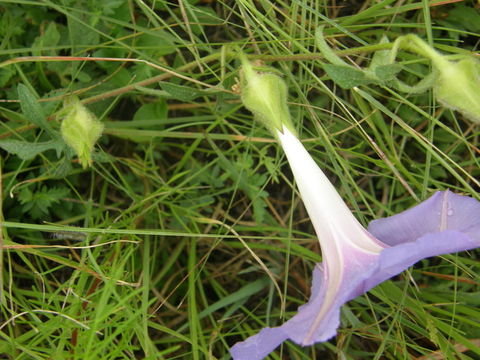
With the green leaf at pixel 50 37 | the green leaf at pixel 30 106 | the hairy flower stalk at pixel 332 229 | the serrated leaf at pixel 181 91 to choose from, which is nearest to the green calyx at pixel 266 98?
the hairy flower stalk at pixel 332 229

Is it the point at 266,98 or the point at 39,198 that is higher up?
the point at 266,98

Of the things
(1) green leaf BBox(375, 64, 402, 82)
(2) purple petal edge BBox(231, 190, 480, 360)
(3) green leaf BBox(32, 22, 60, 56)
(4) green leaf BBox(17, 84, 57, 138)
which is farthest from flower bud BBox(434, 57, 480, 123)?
(3) green leaf BBox(32, 22, 60, 56)

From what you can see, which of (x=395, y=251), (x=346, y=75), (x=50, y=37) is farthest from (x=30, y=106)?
(x=395, y=251)

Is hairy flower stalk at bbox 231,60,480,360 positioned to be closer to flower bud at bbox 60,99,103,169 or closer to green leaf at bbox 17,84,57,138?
flower bud at bbox 60,99,103,169

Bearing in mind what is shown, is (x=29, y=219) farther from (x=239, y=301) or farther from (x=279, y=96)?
(x=279, y=96)

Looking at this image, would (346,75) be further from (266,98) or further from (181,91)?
(181,91)

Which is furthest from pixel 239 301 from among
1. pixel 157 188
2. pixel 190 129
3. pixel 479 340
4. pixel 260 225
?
pixel 479 340
